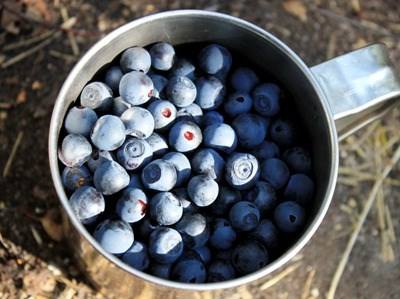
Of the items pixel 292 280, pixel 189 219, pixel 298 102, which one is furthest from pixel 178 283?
pixel 292 280

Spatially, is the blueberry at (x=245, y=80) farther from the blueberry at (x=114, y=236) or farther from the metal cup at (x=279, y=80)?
the blueberry at (x=114, y=236)

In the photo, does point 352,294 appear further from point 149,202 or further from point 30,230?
point 30,230

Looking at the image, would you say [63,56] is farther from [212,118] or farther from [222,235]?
[222,235]

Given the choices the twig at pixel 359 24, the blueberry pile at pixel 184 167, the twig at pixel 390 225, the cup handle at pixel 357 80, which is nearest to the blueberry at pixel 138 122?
the blueberry pile at pixel 184 167

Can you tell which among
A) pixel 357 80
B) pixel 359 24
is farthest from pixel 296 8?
pixel 357 80

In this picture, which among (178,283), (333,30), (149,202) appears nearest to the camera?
(178,283)

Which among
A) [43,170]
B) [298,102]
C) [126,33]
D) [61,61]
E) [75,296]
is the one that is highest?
[126,33]

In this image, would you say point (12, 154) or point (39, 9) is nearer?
point (12, 154)
